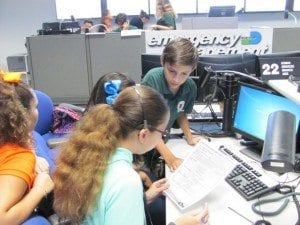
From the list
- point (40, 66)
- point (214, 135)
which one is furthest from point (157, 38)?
point (214, 135)

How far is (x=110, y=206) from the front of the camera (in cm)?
95

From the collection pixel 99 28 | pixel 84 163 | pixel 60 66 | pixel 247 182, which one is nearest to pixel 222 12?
pixel 99 28

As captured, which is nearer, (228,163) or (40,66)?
(228,163)

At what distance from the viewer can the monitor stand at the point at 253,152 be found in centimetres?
156

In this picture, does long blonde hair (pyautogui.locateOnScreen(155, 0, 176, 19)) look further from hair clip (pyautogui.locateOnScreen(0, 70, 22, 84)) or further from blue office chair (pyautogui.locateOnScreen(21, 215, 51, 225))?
blue office chair (pyautogui.locateOnScreen(21, 215, 51, 225))

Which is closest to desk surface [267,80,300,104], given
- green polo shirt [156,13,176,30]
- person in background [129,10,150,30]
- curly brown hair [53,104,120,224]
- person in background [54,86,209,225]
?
person in background [54,86,209,225]

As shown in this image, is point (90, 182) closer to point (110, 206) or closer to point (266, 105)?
point (110, 206)

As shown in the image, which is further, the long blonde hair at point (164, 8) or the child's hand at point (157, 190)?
the long blonde hair at point (164, 8)

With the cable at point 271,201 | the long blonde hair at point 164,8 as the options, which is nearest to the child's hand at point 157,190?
the cable at point 271,201

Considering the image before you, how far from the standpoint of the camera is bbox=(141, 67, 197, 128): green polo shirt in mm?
1787

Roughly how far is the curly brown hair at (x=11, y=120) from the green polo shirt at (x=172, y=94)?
0.76 meters

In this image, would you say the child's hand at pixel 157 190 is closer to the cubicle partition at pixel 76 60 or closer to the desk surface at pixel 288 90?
the desk surface at pixel 288 90

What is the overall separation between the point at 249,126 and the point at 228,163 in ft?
1.62

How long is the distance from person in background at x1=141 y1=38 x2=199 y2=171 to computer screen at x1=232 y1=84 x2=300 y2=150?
256 mm
